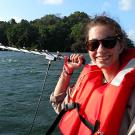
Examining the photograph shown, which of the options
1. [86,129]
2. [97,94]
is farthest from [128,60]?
[86,129]

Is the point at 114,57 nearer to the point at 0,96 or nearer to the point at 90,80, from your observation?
the point at 90,80

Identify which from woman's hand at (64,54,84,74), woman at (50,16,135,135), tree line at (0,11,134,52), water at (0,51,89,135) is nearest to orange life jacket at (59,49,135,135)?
woman at (50,16,135,135)

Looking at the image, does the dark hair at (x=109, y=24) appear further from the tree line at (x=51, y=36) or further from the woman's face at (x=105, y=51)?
the tree line at (x=51, y=36)

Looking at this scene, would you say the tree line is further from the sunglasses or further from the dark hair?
the sunglasses

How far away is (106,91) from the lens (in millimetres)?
2971

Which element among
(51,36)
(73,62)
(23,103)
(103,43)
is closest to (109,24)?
(103,43)

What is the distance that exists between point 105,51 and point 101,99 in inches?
15.6

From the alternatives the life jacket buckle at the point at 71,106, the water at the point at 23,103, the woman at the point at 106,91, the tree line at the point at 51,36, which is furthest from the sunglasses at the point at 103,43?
the water at the point at 23,103

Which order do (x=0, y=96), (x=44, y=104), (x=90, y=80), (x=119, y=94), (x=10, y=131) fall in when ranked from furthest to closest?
(x=0, y=96)
(x=44, y=104)
(x=10, y=131)
(x=90, y=80)
(x=119, y=94)

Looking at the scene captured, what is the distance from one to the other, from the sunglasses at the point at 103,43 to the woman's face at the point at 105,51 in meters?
0.02

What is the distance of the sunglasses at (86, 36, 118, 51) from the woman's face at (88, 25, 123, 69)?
18 mm

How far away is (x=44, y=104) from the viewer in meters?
13.4

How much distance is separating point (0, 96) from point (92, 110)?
12772mm

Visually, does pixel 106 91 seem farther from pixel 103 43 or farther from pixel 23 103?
pixel 23 103
